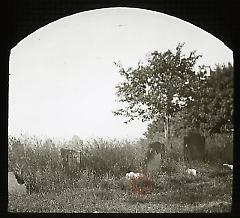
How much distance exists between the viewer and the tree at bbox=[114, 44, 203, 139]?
328cm

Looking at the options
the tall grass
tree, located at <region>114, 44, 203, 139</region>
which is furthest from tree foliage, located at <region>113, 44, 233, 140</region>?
the tall grass

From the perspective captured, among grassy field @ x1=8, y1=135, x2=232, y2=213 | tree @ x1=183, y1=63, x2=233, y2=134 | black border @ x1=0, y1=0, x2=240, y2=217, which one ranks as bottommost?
grassy field @ x1=8, y1=135, x2=232, y2=213

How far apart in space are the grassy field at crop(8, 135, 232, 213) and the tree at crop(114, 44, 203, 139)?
242mm

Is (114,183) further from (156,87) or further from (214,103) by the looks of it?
(214,103)

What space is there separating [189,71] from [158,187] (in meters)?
0.90

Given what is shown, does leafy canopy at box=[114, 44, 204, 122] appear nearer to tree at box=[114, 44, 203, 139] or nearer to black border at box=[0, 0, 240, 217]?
tree at box=[114, 44, 203, 139]

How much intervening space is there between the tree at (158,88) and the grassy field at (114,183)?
24 centimetres

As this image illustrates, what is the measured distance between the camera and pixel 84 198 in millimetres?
3219

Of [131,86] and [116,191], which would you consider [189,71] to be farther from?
[116,191]

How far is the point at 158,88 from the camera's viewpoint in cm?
330

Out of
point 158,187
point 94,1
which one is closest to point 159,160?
point 158,187

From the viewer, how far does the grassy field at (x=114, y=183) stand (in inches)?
126

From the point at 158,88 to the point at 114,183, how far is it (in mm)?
781

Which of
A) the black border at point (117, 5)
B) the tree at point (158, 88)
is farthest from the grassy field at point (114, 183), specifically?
the tree at point (158, 88)
